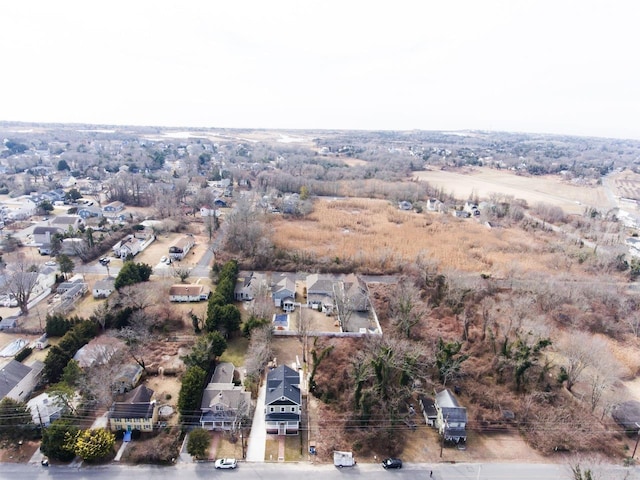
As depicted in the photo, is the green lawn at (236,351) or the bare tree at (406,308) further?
the bare tree at (406,308)

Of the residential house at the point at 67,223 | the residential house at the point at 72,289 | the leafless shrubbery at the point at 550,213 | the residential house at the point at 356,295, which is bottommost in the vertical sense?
the residential house at the point at 72,289

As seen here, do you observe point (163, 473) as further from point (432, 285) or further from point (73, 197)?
point (73, 197)

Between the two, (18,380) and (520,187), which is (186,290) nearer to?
(18,380)

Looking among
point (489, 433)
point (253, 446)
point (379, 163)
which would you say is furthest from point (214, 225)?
point (379, 163)

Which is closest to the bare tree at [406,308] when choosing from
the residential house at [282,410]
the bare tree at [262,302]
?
the bare tree at [262,302]

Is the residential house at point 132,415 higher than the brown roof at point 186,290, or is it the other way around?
the brown roof at point 186,290

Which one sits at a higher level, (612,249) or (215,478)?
(612,249)

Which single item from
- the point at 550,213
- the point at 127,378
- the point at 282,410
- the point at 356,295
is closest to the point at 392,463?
the point at 282,410

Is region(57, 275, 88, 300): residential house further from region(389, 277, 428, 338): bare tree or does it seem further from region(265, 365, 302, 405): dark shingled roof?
region(389, 277, 428, 338): bare tree

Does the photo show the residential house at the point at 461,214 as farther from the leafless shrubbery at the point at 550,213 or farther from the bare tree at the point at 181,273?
the bare tree at the point at 181,273
